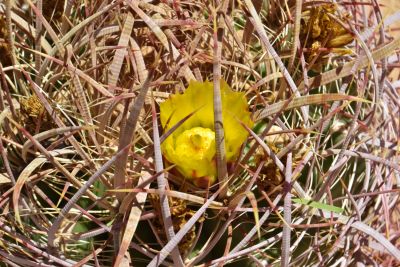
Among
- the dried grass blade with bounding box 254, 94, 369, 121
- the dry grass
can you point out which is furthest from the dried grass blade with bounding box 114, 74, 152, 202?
the dried grass blade with bounding box 254, 94, 369, 121

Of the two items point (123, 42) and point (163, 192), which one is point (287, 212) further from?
point (123, 42)

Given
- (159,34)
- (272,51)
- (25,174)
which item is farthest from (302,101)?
(25,174)

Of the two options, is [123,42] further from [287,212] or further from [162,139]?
[287,212]

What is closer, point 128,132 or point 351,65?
point 128,132

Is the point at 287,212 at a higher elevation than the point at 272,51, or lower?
lower

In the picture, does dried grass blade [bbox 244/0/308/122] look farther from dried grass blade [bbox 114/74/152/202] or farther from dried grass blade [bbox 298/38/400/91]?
dried grass blade [bbox 114/74/152/202]

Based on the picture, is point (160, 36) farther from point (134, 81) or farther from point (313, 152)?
point (313, 152)
